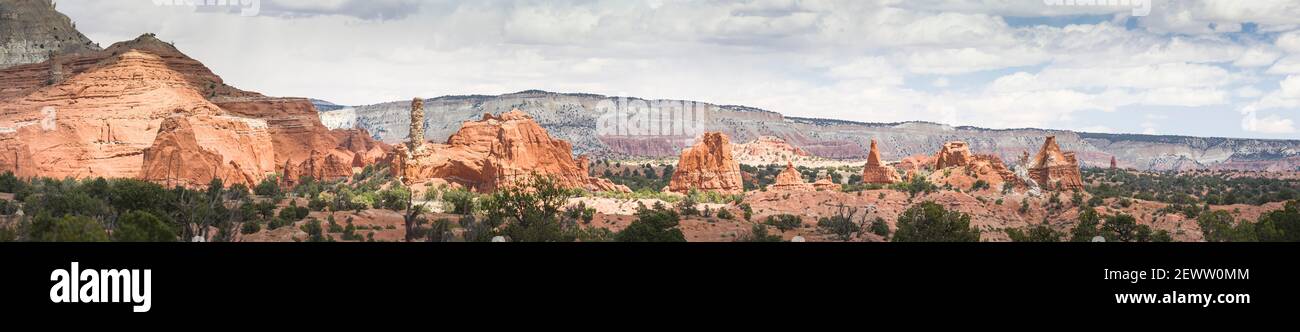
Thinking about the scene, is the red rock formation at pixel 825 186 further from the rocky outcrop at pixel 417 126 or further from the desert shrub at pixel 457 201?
the rocky outcrop at pixel 417 126

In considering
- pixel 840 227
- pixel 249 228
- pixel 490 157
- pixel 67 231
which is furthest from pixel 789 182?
pixel 67 231

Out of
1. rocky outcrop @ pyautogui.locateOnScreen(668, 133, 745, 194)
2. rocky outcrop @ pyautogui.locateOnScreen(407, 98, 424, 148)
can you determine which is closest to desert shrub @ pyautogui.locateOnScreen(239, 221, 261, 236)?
rocky outcrop @ pyautogui.locateOnScreen(407, 98, 424, 148)

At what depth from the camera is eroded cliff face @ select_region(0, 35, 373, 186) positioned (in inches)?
2594

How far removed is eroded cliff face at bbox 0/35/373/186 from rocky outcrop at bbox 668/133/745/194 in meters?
26.5

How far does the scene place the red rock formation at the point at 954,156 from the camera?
279 ft

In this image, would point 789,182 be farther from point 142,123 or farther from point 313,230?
point 313,230

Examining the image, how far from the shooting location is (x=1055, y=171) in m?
75.4

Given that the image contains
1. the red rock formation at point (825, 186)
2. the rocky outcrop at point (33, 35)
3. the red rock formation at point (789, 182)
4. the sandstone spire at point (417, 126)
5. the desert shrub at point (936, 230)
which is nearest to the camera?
the desert shrub at point (936, 230)

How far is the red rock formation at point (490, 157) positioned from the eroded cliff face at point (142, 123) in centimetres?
1101

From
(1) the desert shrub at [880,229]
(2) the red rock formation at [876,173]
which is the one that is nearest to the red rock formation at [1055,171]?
(2) the red rock formation at [876,173]

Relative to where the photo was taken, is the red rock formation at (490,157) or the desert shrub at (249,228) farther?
the red rock formation at (490,157)

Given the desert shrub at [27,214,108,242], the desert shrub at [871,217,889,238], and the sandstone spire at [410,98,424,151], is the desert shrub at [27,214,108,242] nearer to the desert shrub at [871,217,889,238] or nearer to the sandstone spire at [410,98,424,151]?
the desert shrub at [871,217,889,238]
